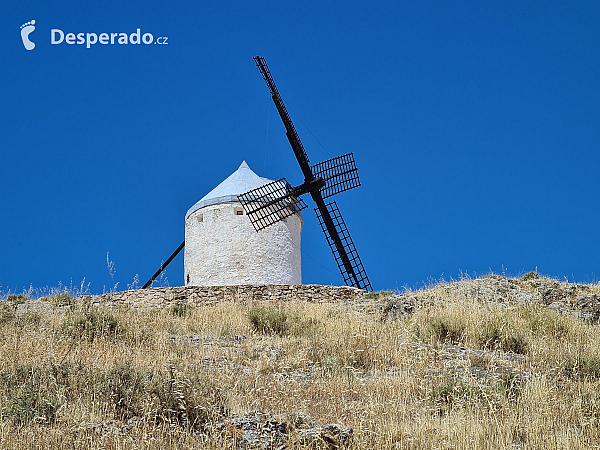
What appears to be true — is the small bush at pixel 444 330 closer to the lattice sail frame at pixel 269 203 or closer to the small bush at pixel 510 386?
the small bush at pixel 510 386

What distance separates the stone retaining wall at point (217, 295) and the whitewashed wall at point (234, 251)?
2336 mm

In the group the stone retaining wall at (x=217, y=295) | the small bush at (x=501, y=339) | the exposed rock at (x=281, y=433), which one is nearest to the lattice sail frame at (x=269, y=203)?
the stone retaining wall at (x=217, y=295)

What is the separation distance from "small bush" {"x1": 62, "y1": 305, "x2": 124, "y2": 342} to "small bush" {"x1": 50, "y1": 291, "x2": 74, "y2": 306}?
16.6 feet

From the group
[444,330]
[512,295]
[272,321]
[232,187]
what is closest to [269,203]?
[232,187]

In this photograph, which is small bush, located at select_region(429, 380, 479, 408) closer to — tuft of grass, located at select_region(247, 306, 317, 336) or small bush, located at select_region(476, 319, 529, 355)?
small bush, located at select_region(476, 319, 529, 355)

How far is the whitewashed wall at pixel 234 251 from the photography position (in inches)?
699

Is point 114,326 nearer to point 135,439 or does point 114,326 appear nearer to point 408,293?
point 135,439

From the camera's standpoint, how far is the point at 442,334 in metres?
8.17

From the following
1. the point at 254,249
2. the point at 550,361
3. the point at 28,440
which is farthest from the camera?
the point at 254,249

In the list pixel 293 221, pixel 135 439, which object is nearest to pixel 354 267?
pixel 293 221

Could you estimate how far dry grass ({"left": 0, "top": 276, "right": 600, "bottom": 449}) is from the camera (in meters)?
4.34

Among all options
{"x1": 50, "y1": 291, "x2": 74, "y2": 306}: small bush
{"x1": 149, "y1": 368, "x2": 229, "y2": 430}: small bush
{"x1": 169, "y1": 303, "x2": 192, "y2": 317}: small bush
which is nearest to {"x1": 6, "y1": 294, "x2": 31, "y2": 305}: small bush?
{"x1": 50, "y1": 291, "x2": 74, "y2": 306}: small bush

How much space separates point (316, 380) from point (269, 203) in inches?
502

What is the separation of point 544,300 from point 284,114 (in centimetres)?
1079
